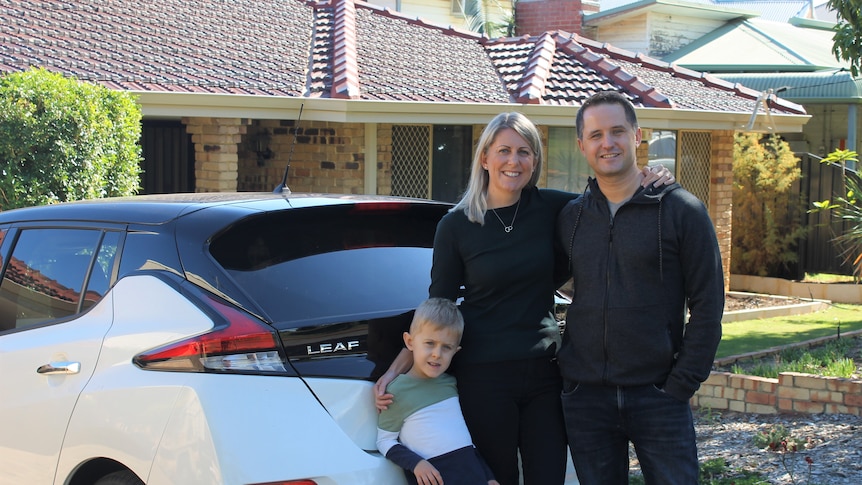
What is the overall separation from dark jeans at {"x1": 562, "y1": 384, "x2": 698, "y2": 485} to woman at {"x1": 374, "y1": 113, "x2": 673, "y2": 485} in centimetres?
12

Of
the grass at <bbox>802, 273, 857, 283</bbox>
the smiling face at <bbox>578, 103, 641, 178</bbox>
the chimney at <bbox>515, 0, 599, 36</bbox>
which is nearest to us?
the smiling face at <bbox>578, 103, 641, 178</bbox>

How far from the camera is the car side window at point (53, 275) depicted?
12.5ft

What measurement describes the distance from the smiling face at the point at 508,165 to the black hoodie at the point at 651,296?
332mm

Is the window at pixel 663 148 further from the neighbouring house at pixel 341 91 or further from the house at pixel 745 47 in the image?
the house at pixel 745 47

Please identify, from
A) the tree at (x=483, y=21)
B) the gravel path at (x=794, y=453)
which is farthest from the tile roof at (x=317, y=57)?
the tree at (x=483, y=21)

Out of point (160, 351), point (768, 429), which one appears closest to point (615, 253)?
point (160, 351)

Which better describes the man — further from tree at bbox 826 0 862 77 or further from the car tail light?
tree at bbox 826 0 862 77

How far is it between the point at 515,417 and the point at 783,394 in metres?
3.83

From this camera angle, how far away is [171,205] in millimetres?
3686

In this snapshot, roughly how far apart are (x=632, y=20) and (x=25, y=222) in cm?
2059

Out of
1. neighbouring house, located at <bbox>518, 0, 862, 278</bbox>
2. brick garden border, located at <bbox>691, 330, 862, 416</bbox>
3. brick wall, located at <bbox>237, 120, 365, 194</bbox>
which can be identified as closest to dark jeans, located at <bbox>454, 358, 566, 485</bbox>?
brick garden border, located at <bbox>691, 330, 862, 416</bbox>

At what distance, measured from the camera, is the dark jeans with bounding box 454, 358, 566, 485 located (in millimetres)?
3436

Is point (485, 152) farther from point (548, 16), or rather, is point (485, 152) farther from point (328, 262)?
point (548, 16)

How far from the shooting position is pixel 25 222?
4379 millimetres
